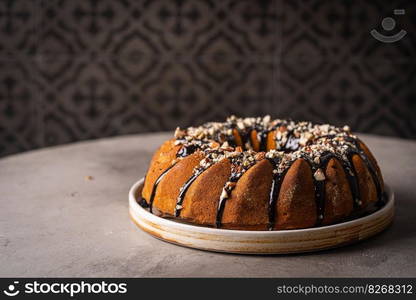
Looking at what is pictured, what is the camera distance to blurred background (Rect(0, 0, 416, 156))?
4.06 meters

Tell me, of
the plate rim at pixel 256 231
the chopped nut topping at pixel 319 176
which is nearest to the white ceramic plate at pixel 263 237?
the plate rim at pixel 256 231

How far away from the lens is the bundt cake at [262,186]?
1.44m

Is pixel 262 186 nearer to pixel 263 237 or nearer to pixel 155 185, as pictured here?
pixel 263 237

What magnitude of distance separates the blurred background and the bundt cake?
261cm

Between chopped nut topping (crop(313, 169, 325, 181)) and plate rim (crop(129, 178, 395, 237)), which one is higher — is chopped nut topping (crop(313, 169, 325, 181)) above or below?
above

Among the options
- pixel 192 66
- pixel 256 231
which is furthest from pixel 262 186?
pixel 192 66

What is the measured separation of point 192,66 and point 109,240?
9.22 ft

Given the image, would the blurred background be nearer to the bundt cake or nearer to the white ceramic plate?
the bundt cake

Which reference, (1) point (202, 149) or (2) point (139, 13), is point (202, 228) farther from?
(2) point (139, 13)

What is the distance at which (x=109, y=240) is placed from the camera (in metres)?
1.53

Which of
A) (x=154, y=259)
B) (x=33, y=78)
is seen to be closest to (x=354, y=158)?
(x=154, y=259)

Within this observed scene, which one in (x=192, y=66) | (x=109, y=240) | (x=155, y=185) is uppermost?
(x=155, y=185)

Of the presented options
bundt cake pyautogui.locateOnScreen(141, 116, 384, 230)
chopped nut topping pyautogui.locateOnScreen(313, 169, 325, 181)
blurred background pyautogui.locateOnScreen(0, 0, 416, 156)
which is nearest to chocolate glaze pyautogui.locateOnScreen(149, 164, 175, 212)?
bundt cake pyautogui.locateOnScreen(141, 116, 384, 230)

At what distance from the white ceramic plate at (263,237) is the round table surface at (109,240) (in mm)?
19
